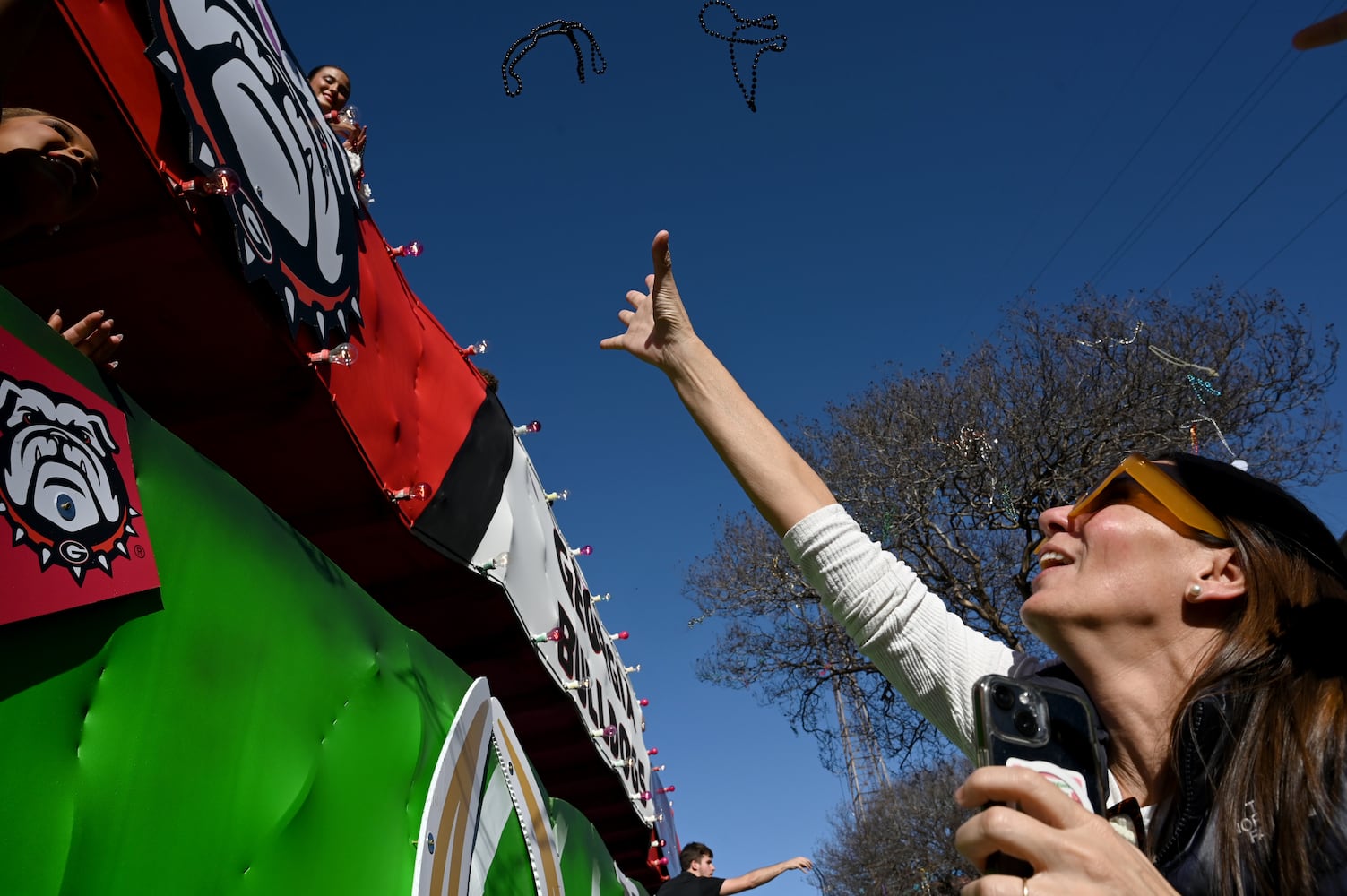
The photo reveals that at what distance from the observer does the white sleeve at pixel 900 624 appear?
176cm

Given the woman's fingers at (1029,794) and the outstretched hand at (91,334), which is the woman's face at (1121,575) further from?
the outstretched hand at (91,334)

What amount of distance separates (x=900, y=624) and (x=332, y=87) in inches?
133

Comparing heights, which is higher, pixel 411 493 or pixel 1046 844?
pixel 411 493

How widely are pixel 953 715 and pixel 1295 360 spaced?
12.1 metres

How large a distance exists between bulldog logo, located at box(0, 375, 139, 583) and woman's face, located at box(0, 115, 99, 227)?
13.3 inches

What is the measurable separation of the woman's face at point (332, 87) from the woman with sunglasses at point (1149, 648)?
2.38m

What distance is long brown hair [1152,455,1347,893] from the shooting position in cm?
104

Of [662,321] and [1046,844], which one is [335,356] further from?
[1046,844]

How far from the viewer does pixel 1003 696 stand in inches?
37.9

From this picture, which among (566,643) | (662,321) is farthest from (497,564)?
(662,321)

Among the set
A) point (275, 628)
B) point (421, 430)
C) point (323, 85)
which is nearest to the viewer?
point (275, 628)

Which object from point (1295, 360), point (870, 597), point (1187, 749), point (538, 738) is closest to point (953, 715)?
point (870, 597)

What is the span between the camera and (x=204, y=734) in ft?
4.45

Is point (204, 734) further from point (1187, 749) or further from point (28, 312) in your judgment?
point (1187, 749)
